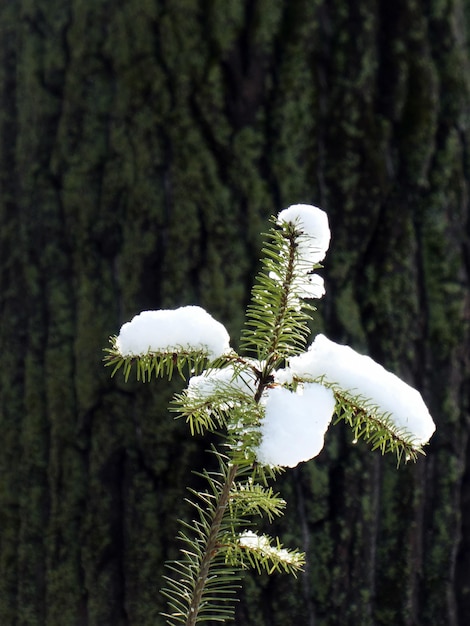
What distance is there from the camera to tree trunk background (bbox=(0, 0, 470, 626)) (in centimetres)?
163

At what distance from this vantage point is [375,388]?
70 cm

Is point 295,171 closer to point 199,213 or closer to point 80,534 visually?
point 199,213

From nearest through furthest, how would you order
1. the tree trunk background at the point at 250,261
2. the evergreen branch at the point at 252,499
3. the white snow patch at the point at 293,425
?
the white snow patch at the point at 293,425
the evergreen branch at the point at 252,499
the tree trunk background at the point at 250,261

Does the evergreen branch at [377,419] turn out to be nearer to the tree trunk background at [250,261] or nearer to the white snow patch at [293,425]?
the white snow patch at [293,425]

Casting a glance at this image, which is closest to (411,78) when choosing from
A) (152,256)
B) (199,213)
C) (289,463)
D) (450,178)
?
(450,178)

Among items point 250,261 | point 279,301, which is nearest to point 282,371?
point 279,301

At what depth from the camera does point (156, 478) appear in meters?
1.66

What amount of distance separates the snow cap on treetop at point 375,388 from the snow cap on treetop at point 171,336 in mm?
96

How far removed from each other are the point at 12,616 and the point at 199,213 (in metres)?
1.16

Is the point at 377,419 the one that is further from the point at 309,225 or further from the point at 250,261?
the point at 250,261

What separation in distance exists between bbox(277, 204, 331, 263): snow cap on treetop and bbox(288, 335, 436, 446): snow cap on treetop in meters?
0.11

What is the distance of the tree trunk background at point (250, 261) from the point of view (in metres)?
1.63

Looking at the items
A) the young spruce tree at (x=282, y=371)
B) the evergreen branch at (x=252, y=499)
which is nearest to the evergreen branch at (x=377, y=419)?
the young spruce tree at (x=282, y=371)

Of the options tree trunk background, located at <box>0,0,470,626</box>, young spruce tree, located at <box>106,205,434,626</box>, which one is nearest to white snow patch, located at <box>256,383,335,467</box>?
young spruce tree, located at <box>106,205,434,626</box>
